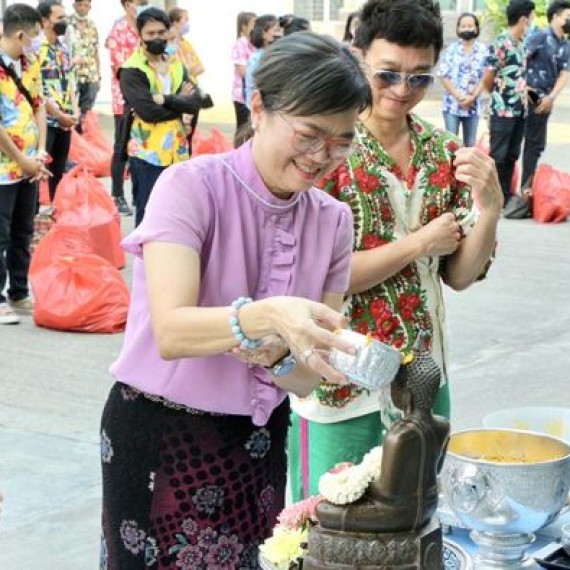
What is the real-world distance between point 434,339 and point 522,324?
4.49m

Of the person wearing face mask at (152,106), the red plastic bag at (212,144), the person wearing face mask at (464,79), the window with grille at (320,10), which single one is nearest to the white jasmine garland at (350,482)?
the person wearing face mask at (152,106)

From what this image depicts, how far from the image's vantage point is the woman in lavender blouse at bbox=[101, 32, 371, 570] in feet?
6.36

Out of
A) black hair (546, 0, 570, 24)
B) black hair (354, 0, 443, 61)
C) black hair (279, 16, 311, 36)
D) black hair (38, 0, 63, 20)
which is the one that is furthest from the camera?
black hair (279, 16, 311, 36)

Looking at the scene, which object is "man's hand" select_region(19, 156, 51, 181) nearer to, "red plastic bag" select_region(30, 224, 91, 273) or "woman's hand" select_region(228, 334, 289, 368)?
"red plastic bag" select_region(30, 224, 91, 273)

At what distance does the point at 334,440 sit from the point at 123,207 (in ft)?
25.0

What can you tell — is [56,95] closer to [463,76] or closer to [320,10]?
[463,76]

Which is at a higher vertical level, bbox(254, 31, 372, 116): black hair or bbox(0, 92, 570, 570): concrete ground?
bbox(254, 31, 372, 116): black hair

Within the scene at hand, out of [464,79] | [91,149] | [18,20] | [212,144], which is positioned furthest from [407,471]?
[91,149]

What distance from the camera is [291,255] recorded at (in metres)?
2.12

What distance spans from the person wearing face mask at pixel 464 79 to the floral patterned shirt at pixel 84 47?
11.6 ft

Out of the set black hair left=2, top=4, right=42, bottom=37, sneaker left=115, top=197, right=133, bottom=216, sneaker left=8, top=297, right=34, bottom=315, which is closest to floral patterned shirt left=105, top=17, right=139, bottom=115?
sneaker left=115, top=197, right=133, bottom=216

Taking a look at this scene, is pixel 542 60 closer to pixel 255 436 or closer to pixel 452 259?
pixel 452 259

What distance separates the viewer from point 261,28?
1237 centimetres

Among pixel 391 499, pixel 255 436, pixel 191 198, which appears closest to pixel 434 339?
Answer: pixel 255 436
